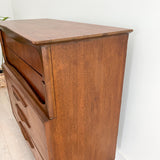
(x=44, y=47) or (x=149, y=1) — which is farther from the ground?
(x=149, y=1)

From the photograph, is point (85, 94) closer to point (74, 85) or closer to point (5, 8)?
point (74, 85)

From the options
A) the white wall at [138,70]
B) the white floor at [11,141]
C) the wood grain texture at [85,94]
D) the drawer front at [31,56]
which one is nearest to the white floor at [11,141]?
the white floor at [11,141]

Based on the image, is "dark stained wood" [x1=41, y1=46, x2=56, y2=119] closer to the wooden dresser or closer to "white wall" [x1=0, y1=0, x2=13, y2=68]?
the wooden dresser

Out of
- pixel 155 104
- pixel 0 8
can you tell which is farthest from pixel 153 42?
pixel 0 8

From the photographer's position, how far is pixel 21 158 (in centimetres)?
Answer: 133

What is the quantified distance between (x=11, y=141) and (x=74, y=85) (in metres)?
1.17

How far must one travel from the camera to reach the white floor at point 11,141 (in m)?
1.36

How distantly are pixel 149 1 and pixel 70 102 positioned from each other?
0.57m

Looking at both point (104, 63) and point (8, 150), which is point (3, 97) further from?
point (104, 63)

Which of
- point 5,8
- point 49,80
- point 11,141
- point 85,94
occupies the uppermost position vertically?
point 5,8

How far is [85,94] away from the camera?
0.75 m

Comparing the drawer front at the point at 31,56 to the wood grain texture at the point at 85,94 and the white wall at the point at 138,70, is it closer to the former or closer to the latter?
the wood grain texture at the point at 85,94

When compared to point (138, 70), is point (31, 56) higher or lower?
higher

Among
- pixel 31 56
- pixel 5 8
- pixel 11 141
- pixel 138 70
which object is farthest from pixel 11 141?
pixel 5 8
